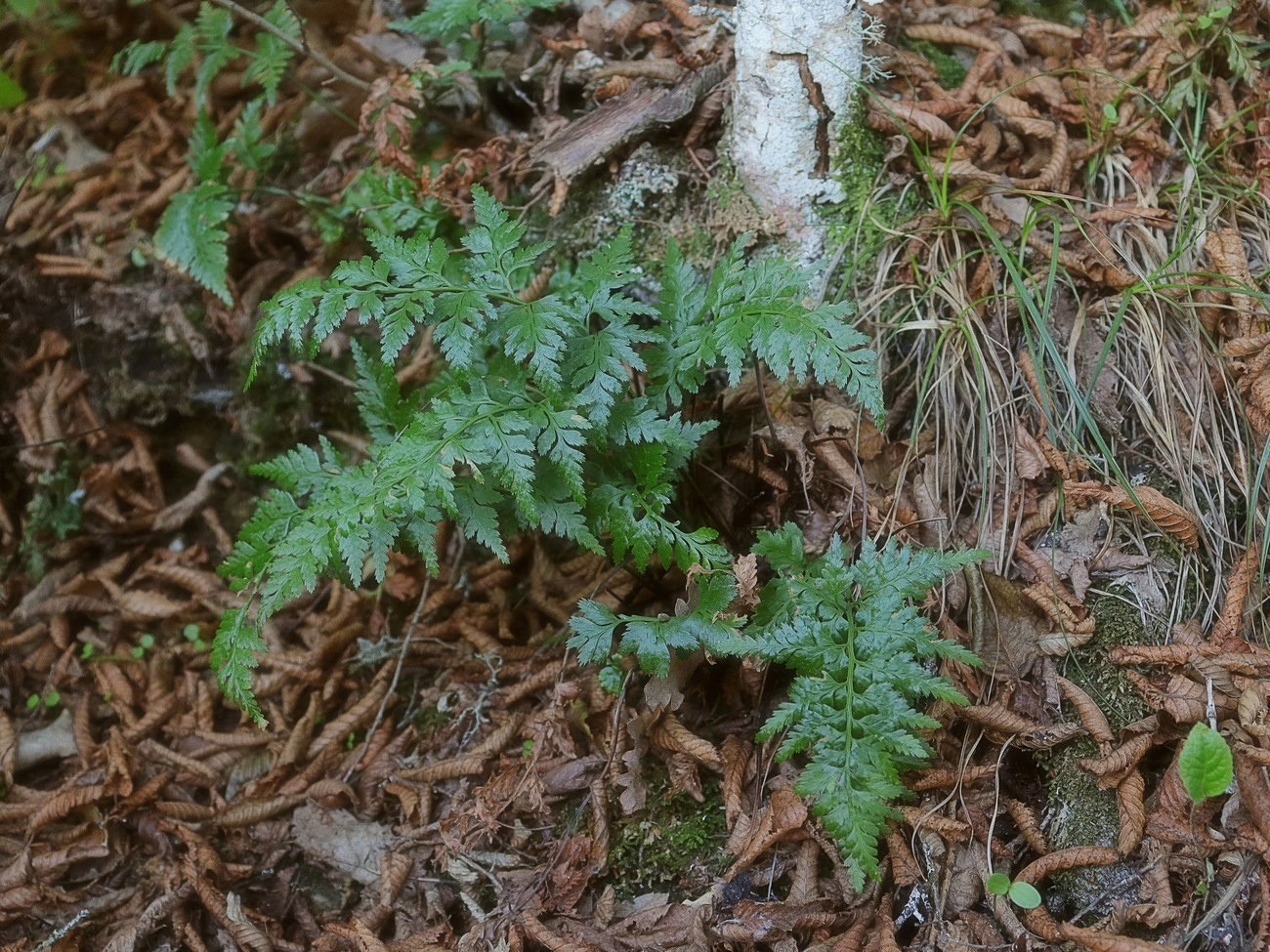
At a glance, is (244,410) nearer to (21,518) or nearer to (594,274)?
(21,518)

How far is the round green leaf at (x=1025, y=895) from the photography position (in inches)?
86.4

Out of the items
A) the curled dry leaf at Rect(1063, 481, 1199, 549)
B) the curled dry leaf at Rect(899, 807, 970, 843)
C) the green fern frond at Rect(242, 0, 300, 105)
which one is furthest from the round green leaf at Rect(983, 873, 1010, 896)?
the green fern frond at Rect(242, 0, 300, 105)

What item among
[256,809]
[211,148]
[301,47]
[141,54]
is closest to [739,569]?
[256,809]

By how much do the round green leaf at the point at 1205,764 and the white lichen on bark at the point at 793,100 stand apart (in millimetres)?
1959

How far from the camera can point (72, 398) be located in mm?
4133

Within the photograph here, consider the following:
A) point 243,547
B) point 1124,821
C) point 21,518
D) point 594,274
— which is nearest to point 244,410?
point 21,518

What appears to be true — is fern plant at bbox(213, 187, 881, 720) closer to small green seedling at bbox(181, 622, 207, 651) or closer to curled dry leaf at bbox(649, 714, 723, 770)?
curled dry leaf at bbox(649, 714, 723, 770)

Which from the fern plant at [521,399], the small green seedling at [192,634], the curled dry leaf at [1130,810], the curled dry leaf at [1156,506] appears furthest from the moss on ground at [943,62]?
the small green seedling at [192,634]

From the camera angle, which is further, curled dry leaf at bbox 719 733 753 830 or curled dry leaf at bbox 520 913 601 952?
curled dry leaf at bbox 719 733 753 830

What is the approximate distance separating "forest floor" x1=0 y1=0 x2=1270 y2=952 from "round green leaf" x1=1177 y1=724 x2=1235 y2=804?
0.71 ft

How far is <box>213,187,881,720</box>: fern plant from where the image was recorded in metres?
2.33

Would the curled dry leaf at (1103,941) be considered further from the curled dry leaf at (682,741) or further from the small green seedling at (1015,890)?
the curled dry leaf at (682,741)

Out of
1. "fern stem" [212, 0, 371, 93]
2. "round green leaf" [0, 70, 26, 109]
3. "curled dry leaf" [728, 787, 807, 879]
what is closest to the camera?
"curled dry leaf" [728, 787, 807, 879]

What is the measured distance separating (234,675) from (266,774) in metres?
1.05
